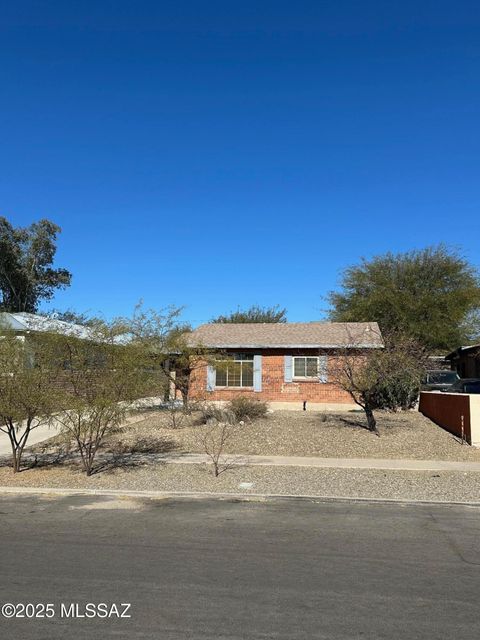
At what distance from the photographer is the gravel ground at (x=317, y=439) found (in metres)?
13.6

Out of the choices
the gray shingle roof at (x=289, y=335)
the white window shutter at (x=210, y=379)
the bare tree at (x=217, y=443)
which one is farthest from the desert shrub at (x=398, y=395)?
the bare tree at (x=217, y=443)

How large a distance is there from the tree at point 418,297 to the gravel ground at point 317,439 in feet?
44.6

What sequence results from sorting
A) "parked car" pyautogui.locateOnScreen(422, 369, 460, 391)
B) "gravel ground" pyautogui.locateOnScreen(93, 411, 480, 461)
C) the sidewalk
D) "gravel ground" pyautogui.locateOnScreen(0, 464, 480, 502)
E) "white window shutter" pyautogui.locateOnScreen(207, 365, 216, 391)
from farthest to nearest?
"parked car" pyautogui.locateOnScreen(422, 369, 460, 391), "white window shutter" pyautogui.locateOnScreen(207, 365, 216, 391), "gravel ground" pyautogui.locateOnScreen(93, 411, 480, 461), the sidewalk, "gravel ground" pyautogui.locateOnScreen(0, 464, 480, 502)

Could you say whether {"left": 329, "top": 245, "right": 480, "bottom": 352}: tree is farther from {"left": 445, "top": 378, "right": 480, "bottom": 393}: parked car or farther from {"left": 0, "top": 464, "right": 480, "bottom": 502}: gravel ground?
{"left": 0, "top": 464, "right": 480, "bottom": 502}: gravel ground

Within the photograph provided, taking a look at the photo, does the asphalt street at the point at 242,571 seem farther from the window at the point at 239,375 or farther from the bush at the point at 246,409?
the window at the point at 239,375

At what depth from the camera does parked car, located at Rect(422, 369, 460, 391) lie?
88.5 feet

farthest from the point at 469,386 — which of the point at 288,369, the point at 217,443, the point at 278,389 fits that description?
the point at 217,443

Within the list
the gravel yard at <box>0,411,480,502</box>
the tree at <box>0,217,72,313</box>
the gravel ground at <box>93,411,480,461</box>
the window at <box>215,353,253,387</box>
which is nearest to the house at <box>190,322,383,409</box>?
the window at <box>215,353,253,387</box>

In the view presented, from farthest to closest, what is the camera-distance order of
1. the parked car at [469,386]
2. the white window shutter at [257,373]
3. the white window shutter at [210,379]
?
the white window shutter at [210,379] < the white window shutter at [257,373] < the parked car at [469,386]

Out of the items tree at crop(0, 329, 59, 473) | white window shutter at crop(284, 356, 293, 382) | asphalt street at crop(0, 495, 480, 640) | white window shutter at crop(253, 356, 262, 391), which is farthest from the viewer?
white window shutter at crop(253, 356, 262, 391)

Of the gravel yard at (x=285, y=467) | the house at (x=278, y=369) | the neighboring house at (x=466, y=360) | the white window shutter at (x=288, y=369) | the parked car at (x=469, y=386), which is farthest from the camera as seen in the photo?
the neighboring house at (x=466, y=360)

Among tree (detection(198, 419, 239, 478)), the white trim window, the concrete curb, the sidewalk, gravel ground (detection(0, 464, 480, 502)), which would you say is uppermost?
the white trim window

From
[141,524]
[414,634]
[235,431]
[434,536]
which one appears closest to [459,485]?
[434,536]

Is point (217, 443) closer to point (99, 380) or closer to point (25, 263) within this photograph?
point (99, 380)
